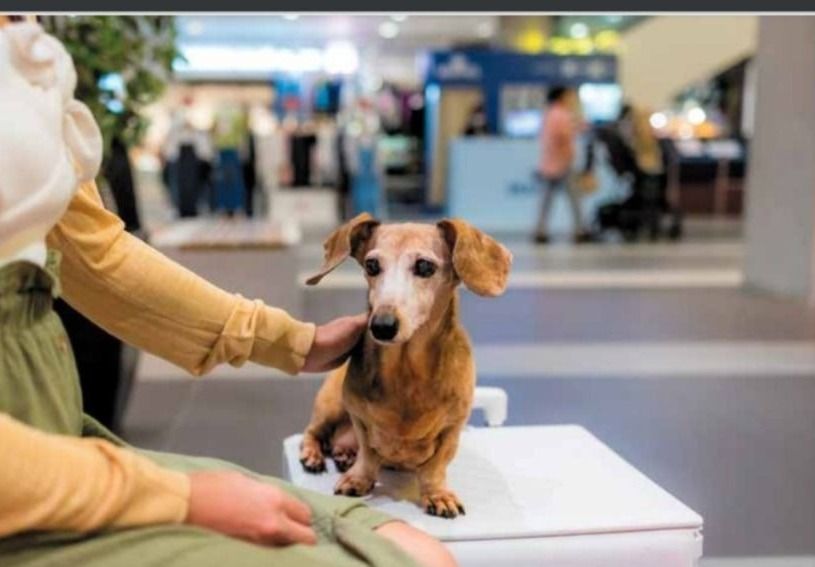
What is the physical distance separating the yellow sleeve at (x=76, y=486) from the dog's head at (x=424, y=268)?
19.5 inches

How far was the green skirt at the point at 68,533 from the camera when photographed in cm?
105

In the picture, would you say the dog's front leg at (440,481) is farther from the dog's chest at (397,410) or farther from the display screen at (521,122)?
the display screen at (521,122)

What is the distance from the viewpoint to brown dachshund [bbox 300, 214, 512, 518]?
5.10ft

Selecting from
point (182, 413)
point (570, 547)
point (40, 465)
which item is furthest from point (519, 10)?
point (182, 413)

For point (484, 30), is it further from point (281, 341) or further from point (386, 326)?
point (386, 326)

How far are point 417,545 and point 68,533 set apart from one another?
413 millimetres

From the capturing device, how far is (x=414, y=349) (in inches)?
64.1

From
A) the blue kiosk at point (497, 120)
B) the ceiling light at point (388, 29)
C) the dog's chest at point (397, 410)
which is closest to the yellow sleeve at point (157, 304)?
the dog's chest at point (397, 410)

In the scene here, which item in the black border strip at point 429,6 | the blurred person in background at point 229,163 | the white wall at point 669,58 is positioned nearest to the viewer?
the black border strip at point 429,6

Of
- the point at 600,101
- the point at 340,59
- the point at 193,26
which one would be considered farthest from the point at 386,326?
the point at 340,59

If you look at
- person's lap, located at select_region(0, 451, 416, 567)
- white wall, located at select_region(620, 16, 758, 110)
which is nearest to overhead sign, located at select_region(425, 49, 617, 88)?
white wall, located at select_region(620, 16, 758, 110)

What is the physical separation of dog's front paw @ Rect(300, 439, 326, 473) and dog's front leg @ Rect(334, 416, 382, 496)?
0.38 feet

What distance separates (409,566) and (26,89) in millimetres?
662

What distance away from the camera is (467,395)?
5.58 feet
